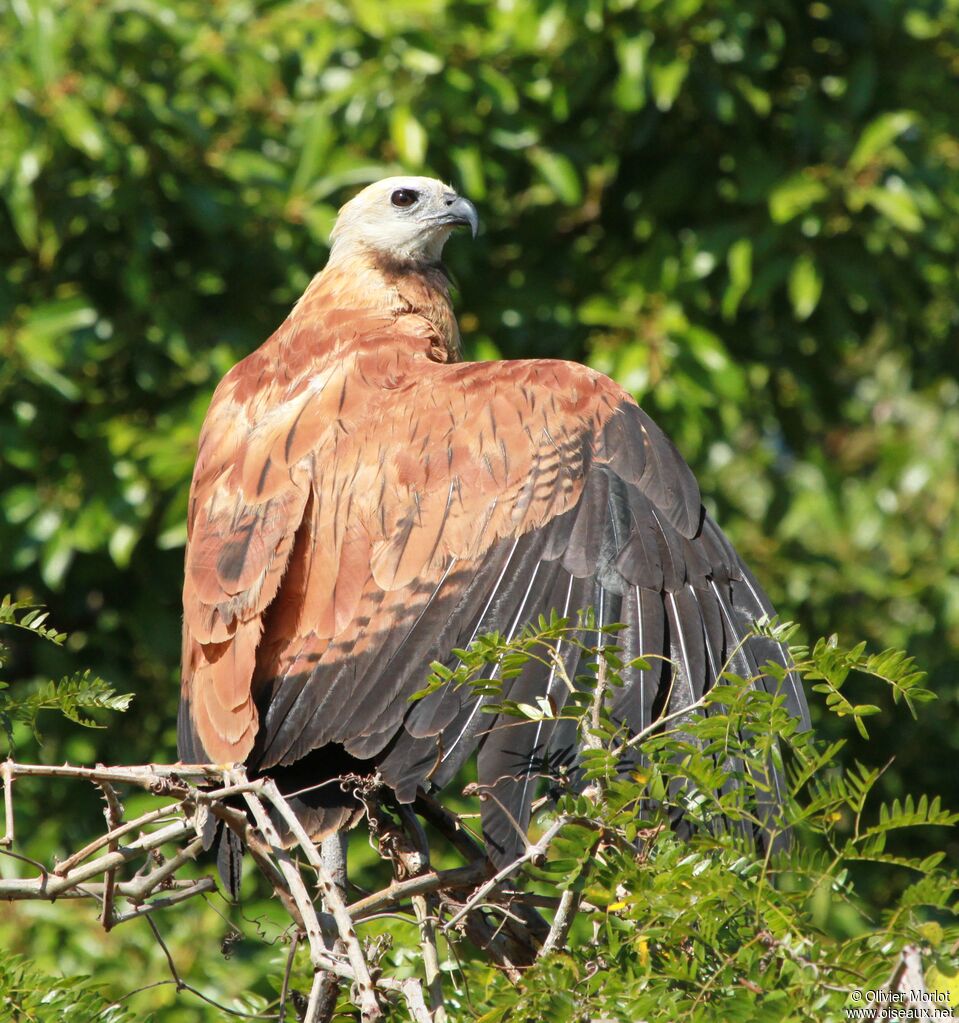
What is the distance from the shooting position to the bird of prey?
2.98 meters

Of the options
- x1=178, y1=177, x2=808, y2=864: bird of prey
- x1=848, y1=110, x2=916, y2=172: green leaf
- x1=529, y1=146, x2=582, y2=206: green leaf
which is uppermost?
x1=848, y1=110, x2=916, y2=172: green leaf

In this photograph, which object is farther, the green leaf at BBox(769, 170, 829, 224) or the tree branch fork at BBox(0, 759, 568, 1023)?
the green leaf at BBox(769, 170, 829, 224)

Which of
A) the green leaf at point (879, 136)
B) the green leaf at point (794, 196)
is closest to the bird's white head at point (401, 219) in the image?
the green leaf at point (794, 196)

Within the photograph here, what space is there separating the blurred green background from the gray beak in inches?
5.3

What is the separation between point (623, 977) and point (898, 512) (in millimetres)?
4511

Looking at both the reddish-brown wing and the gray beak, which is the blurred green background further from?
the reddish-brown wing

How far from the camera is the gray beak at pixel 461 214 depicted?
15.1ft

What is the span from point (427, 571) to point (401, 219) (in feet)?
6.16

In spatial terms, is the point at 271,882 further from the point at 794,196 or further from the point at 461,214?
the point at 794,196

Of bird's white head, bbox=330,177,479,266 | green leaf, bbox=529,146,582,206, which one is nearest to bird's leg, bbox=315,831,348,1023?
bird's white head, bbox=330,177,479,266

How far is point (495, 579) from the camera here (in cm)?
319

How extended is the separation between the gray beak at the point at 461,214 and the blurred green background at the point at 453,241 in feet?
0.44

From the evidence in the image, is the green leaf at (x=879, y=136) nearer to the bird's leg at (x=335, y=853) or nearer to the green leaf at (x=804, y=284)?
the green leaf at (x=804, y=284)

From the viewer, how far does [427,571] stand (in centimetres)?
320
